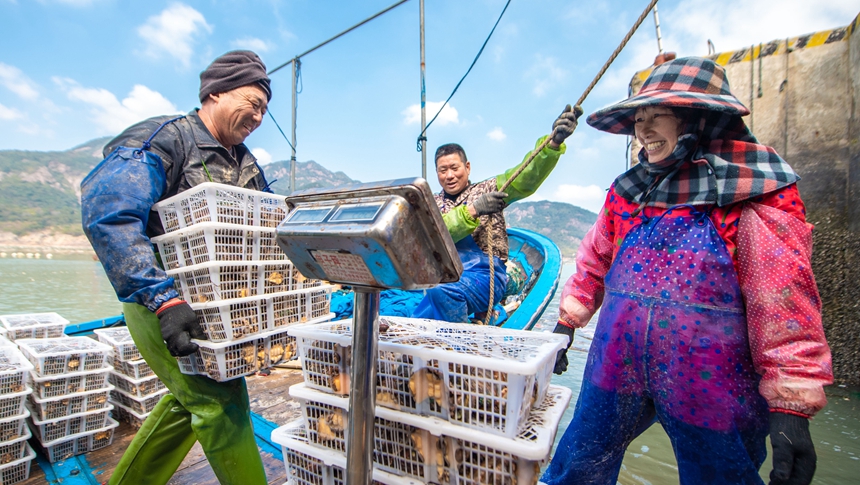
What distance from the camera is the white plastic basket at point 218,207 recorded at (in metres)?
1.39

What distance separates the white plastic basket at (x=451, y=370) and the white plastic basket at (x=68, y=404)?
2235 millimetres

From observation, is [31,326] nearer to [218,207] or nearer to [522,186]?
[218,207]

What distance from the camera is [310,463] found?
4.22 feet

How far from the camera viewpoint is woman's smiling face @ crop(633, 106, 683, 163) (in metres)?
1.38

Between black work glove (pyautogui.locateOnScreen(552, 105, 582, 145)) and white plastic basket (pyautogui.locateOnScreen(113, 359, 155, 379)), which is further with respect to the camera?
white plastic basket (pyautogui.locateOnScreen(113, 359, 155, 379))

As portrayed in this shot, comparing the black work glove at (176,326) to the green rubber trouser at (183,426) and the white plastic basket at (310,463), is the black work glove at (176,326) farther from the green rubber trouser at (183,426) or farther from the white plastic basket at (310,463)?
the white plastic basket at (310,463)

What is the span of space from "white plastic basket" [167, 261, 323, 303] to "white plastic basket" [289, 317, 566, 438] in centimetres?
39

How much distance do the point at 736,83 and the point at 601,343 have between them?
4.78m

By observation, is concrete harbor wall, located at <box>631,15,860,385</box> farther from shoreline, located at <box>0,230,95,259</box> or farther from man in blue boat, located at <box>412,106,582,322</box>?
shoreline, located at <box>0,230,95,259</box>

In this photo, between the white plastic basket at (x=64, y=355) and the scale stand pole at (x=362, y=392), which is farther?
the white plastic basket at (x=64, y=355)

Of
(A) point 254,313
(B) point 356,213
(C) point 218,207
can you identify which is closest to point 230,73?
(C) point 218,207

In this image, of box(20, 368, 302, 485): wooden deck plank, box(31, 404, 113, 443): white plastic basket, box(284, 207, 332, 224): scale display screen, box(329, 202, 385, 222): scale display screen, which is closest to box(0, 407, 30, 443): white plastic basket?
box(31, 404, 113, 443): white plastic basket

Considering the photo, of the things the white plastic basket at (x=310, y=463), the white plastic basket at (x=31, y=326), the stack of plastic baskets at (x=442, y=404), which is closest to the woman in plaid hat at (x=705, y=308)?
the stack of plastic baskets at (x=442, y=404)

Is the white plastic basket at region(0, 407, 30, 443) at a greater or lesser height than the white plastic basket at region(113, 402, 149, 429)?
greater
